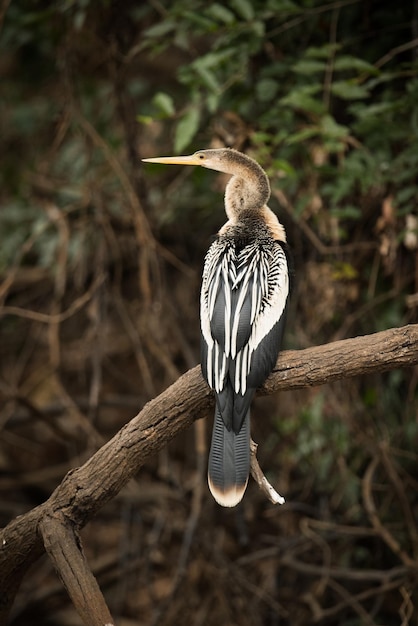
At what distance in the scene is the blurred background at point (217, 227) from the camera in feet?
Answer: 8.53

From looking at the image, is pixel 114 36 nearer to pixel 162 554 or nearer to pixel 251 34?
pixel 251 34

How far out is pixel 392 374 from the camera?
9.62ft

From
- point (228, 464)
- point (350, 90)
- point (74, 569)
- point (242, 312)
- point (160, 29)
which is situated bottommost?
point (74, 569)

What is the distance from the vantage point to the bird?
1628 millimetres

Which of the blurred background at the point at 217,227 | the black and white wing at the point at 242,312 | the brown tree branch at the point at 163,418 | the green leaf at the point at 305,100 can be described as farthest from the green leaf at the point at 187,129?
the brown tree branch at the point at 163,418

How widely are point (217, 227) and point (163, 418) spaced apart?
2.05m

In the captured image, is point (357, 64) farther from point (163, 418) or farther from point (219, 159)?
point (163, 418)

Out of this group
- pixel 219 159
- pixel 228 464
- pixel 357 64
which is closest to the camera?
pixel 228 464

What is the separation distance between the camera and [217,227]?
11.8 ft

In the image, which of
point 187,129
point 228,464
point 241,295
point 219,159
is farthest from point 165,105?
point 228,464

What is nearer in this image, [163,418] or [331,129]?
[163,418]

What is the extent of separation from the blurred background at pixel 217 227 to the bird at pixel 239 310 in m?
0.51

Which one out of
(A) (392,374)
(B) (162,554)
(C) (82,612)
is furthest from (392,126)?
(B) (162,554)

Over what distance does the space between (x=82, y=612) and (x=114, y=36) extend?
2194 mm
